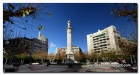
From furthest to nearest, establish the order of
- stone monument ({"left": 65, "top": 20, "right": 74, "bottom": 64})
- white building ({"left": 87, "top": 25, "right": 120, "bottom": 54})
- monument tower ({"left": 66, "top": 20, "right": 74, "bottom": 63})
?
monument tower ({"left": 66, "top": 20, "right": 74, "bottom": 63}), stone monument ({"left": 65, "top": 20, "right": 74, "bottom": 64}), white building ({"left": 87, "top": 25, "right": 120, "bottom": 54})

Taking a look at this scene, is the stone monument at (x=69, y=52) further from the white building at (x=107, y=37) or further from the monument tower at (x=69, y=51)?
the white building at (x=107, y=37)

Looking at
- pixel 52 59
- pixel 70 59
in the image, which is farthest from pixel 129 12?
pixel 52 59

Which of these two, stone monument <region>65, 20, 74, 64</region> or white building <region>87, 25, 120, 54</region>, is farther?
stone monument <region>65, 20, 74, 64</region>

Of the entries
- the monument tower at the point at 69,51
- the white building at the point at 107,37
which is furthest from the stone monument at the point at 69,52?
the white building at the point at 107,37

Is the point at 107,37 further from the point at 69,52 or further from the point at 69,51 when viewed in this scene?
the point at 69,51

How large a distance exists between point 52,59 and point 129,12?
81.3 ft

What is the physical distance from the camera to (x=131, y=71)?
17.6 ft

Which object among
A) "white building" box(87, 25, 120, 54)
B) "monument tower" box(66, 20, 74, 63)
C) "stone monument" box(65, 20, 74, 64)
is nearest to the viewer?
"white building" box(87, 25, 120, 54)

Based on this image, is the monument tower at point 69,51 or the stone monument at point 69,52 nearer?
the stone monument at point 69,52

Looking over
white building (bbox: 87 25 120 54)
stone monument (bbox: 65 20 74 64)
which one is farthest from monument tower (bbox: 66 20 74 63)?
white building (bbox: 87 25 120 54)

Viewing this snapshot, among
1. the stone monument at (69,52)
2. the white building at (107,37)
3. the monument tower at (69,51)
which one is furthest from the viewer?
the monument tower at (69,51)

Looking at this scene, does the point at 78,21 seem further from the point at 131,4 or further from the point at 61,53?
the point at 61,53

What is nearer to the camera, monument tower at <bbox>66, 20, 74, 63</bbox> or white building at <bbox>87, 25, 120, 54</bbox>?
white building at <bbox>87, 25, 120, 54</bbox>

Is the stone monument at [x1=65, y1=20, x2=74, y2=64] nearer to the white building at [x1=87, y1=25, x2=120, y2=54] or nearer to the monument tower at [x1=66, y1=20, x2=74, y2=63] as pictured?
the monument tower at [x1=66, y1=20, x2=74, y2=63]
